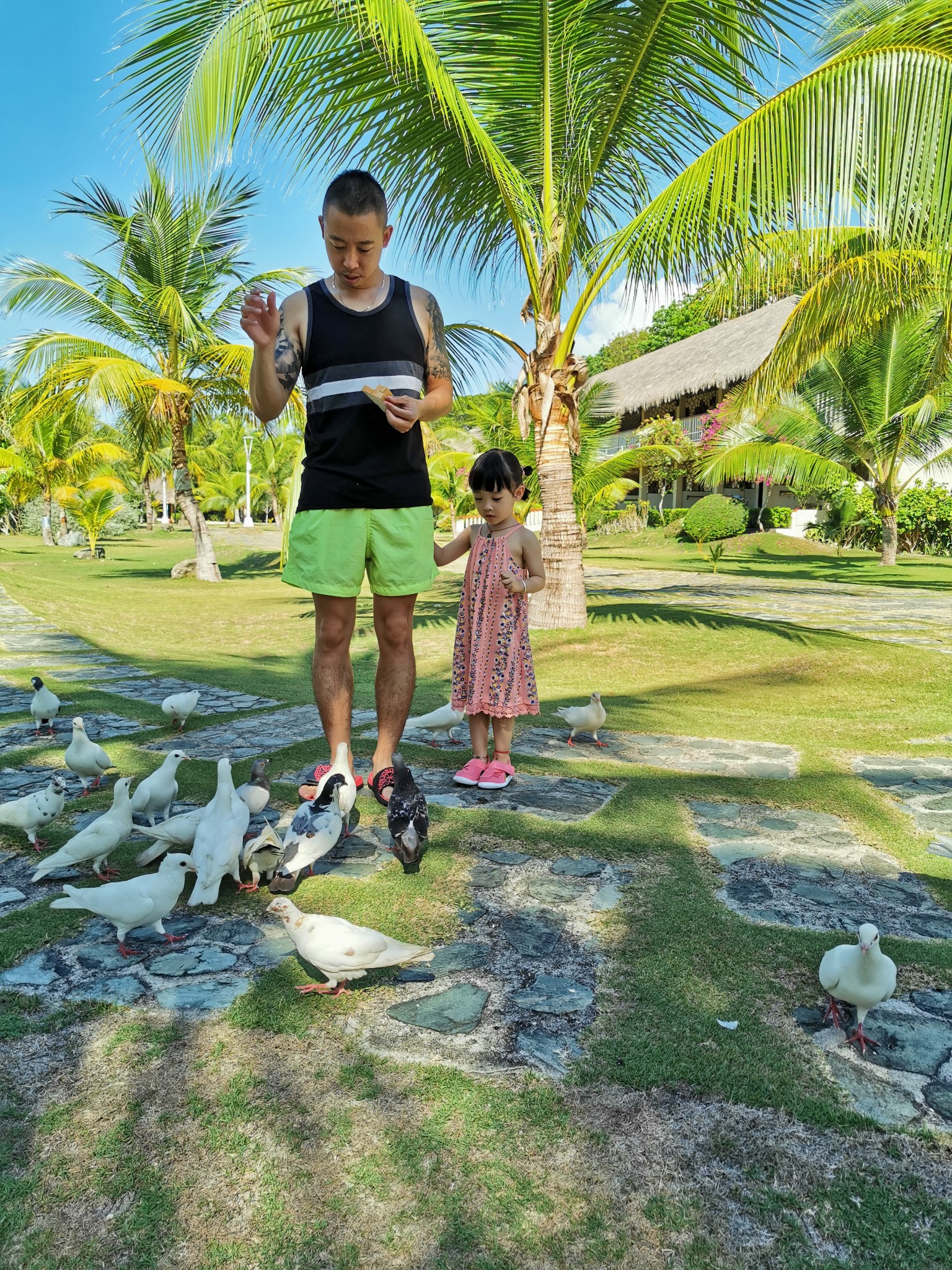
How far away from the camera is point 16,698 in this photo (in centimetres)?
560

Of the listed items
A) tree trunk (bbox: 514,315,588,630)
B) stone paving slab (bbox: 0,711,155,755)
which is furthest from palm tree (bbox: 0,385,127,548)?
stone paving slab (bbox: 0,711,155,755)

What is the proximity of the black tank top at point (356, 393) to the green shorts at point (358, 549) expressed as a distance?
5 centimetres

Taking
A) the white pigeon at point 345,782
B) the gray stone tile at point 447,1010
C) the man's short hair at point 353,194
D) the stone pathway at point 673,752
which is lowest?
the stone pathway at point 673,752

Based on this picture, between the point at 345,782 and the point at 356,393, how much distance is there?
1388 millimetres

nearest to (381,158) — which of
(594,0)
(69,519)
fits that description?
(594,0)

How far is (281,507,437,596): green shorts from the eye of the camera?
3268 mm

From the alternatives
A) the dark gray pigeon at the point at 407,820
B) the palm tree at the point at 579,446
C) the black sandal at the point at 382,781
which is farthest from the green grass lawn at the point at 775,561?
the dark gray pigeon at the point at 407,820

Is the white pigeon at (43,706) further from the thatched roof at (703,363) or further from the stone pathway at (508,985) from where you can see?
the thatched roof at (703,363)

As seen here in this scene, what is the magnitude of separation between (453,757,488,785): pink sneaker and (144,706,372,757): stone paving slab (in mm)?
673

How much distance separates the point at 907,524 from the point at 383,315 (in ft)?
70.3

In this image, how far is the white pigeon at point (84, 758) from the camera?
3.60 m

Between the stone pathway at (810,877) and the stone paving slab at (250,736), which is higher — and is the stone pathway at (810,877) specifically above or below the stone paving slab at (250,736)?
below

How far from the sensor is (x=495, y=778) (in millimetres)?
3797

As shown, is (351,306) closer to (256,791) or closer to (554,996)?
(256,791)
